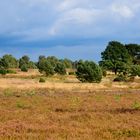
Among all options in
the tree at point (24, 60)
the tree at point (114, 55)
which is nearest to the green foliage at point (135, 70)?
the tree at point (114, 55)

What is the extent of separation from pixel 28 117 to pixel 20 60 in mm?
158908

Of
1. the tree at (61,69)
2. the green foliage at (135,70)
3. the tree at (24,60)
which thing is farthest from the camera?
the tree at (24,60)

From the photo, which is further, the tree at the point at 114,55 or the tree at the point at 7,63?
the tree at the point at 7,63

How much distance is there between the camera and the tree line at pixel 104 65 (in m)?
90.0

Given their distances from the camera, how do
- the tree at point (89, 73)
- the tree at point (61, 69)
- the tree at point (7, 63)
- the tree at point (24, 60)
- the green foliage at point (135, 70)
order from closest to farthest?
1. the tree at point (89, 73)
2. the green foliage at point (135, 70)
3. the tree at point (61, 69)
4. the tree at point (7, 63)
5. the tree at point (24, 60)

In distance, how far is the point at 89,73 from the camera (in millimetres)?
88938

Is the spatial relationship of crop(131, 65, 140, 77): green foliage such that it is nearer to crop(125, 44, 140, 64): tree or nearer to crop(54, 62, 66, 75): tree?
crop(54, 62, 66, 75): tree

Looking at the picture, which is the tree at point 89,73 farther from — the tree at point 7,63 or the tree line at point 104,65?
the tree at point 7,63

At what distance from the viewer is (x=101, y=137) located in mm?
16672

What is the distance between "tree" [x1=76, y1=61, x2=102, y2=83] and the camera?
8843cm

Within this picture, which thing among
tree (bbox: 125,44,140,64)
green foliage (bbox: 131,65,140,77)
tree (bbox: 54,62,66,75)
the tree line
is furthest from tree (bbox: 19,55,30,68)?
green foliage (bbox: 131,65,140,77)

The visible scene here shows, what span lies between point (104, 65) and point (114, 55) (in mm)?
4316

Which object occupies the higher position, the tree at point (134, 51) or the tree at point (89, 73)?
the tree at point (134, 51)

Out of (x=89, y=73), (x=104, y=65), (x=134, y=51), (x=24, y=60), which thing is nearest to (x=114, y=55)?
(x=104, y=65)
